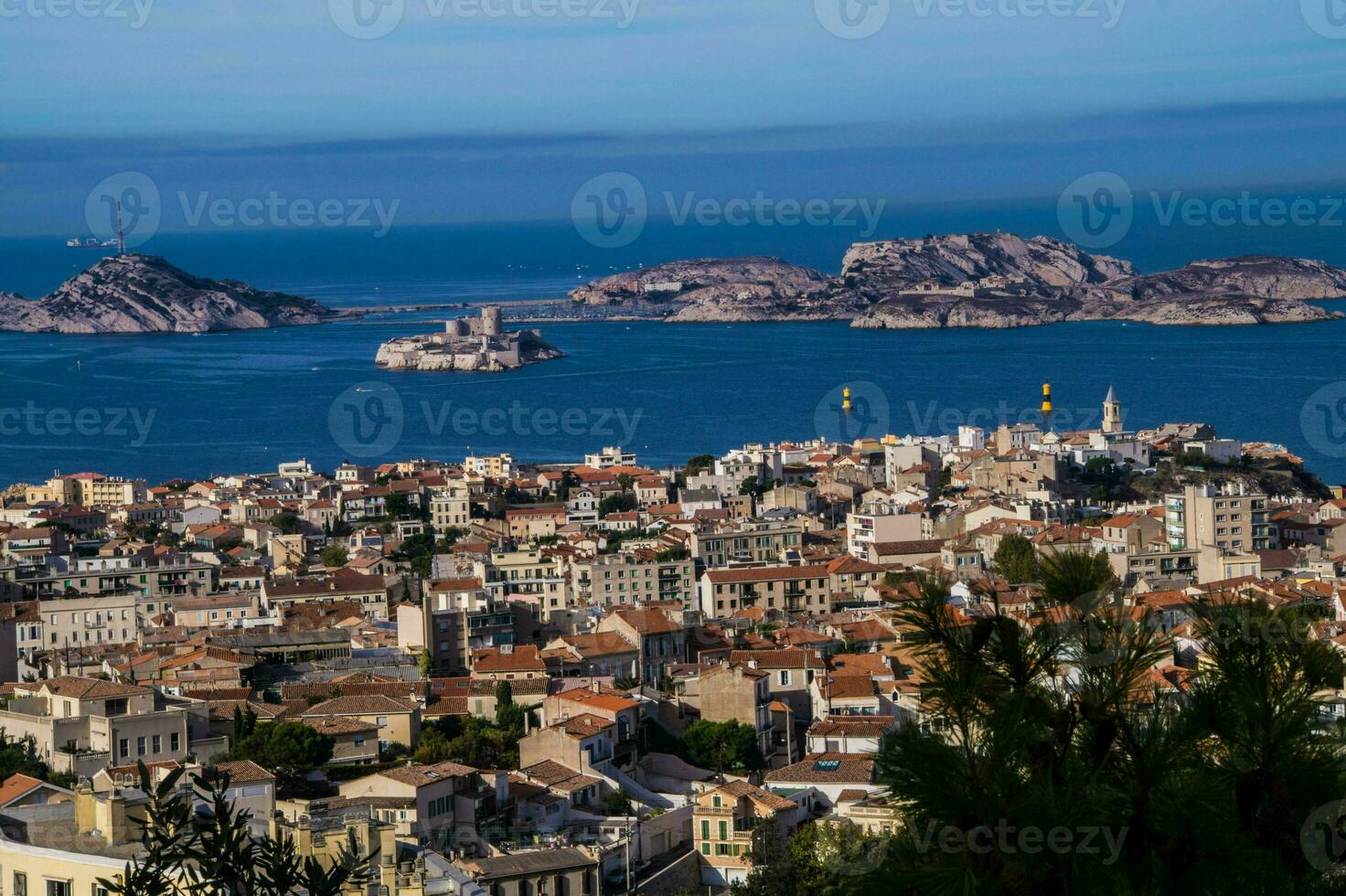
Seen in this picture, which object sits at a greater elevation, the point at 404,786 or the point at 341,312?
the point at 341,312

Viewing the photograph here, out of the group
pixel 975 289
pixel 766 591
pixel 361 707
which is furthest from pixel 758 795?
pixel 975 289

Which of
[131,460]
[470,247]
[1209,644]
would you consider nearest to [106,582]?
Result: [1209,644]

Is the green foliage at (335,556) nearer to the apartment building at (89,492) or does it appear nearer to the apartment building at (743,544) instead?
the apartment building at (743,544)

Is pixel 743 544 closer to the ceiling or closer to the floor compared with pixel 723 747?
closer to the ceiling

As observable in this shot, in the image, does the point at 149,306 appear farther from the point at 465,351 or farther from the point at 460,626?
the point at 460,626

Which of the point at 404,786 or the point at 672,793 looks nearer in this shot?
the point at 404,786

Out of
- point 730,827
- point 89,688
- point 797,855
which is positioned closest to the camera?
point 797,855

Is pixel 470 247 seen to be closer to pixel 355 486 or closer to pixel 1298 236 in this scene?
pixel 1298 236
